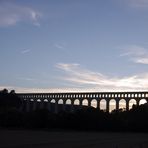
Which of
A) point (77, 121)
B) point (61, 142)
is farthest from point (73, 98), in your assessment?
point (61, 142)

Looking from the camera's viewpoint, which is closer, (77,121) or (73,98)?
(77,121)

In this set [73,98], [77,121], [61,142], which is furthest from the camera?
[73,98]

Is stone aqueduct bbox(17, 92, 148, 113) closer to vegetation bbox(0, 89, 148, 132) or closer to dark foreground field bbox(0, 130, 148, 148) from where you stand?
vegetation bbox(0, 89, 148, 132)

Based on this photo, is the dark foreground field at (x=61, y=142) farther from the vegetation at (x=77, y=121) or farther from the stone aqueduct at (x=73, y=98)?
the stone aqueduct at (x=73, y=98)

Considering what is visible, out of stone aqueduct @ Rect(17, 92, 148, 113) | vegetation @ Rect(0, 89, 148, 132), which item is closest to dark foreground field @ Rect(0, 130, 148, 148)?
vegetation @ Rect(0, 89, 148, 132)

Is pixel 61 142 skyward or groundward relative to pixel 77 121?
groundward

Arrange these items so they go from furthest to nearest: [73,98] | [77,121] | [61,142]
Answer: [73,98], [77,121], [61,142]

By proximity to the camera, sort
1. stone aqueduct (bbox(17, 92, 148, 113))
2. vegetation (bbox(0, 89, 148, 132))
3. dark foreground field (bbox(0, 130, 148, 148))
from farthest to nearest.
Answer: stone aqueduct (bbox(17, 92, 148, 113)) → vegetation (bbox(0, 89, 148, 132)) → dark foreground field (bbox(0, 130, 148, 148))

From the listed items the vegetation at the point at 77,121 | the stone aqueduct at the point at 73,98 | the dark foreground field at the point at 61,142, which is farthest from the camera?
the stone aqueduct at the point at 73,98

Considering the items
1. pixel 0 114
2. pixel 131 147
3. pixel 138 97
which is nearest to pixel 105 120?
pixel 0 114

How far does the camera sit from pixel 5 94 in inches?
4973

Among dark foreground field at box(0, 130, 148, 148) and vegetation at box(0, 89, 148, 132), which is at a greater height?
vegetation at box(0, 89, 148, 132)

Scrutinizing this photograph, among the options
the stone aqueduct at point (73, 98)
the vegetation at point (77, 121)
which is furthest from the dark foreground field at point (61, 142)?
the stone aqueduct at point (73, 98)

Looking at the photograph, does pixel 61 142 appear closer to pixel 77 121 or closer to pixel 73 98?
pixel 77 121
